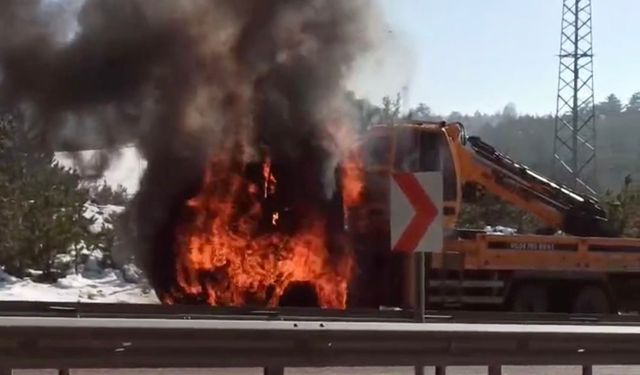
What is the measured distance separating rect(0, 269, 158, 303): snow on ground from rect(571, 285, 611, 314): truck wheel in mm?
7790

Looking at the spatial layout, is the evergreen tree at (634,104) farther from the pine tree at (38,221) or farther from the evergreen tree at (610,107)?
the pine tree at (38,221)

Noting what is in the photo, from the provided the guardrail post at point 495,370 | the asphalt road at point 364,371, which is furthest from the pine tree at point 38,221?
the guardrail post at point 495,370

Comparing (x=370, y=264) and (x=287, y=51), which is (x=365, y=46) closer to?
(x=287, y=51)

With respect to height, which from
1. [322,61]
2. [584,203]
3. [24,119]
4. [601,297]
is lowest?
[601,297]

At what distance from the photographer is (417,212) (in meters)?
9.80

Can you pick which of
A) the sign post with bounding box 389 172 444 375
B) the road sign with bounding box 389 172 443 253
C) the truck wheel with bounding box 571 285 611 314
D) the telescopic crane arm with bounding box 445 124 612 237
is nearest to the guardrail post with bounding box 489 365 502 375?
the sign post with bounding box 389 172 444 375

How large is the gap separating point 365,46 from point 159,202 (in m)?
4.07

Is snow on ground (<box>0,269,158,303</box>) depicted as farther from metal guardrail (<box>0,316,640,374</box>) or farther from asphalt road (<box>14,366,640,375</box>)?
metal guardrail (<box>0,316,640,374</box>)

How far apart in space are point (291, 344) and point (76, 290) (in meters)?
16.6

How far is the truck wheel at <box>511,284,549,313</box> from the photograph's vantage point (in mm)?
17250

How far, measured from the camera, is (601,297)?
18.1m

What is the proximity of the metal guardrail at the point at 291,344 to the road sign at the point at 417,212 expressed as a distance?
1327mm

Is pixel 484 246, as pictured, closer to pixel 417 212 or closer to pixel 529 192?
pixel 529 192

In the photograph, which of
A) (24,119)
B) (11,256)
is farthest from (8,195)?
(24,119)
